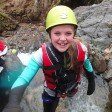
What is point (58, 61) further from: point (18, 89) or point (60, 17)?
point (18, 89)

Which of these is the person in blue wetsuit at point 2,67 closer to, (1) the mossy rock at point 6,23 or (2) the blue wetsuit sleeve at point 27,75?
(2) the blue wetsuit sleeve at point 27,75

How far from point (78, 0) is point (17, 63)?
218 inches

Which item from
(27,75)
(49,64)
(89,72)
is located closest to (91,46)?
(89,72)

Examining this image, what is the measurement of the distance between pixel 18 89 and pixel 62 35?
68 cm

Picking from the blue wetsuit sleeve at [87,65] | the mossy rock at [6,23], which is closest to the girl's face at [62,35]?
the blue wetsuit sleeve at [87,65]

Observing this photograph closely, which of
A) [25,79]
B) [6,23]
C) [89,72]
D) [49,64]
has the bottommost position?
[6,23]

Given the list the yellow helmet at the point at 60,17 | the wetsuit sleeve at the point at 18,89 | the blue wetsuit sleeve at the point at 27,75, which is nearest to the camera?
the wetsuit sleeve at the point at 18,89

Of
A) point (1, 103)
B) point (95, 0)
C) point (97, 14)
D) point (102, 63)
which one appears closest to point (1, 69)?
point (1, 103)

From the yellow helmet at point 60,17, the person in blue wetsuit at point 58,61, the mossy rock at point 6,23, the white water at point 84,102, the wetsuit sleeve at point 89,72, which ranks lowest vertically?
the mossy rock at point 6,23

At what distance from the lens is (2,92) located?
3775 millimetres

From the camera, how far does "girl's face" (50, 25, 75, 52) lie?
2.92 meters

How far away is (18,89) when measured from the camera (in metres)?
2.74

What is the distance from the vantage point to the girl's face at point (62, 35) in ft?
9.59

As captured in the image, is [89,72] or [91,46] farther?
[91,46]
